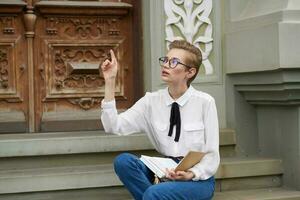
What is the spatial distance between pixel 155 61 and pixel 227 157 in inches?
37.6

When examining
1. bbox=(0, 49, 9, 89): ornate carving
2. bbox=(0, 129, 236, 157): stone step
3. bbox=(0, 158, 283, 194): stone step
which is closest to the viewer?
bbox=(0, 158, 283, 194): stone step

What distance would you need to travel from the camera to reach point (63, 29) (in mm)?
4617

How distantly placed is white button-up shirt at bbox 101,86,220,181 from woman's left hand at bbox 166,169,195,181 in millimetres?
93

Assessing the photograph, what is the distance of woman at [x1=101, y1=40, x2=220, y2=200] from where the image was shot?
316cm

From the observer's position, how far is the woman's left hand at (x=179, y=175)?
122 inches

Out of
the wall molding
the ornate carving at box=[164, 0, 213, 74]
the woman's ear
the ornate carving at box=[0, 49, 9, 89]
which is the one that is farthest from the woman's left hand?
the ornate carving at box=[0, 49, 9, 89]

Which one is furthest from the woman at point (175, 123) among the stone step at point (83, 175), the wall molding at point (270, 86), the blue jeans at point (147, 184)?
the wall molding at point (270, 86)

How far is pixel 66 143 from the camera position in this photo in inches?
158

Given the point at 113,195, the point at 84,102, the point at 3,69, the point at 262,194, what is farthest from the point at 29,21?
the point at 262,194

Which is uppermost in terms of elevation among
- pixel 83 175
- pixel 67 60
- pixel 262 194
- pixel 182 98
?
pixel 67 60

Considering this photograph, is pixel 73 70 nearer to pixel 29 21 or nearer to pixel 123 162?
pixel 29 21

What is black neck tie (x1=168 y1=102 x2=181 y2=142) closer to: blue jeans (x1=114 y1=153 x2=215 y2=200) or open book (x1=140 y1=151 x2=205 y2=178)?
open book (x1=140 y1=151 x2=205 y2=178)

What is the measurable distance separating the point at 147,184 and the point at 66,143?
1.01 meters

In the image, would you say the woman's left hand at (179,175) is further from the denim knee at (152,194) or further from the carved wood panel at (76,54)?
the carved wood panel at (76,54)
